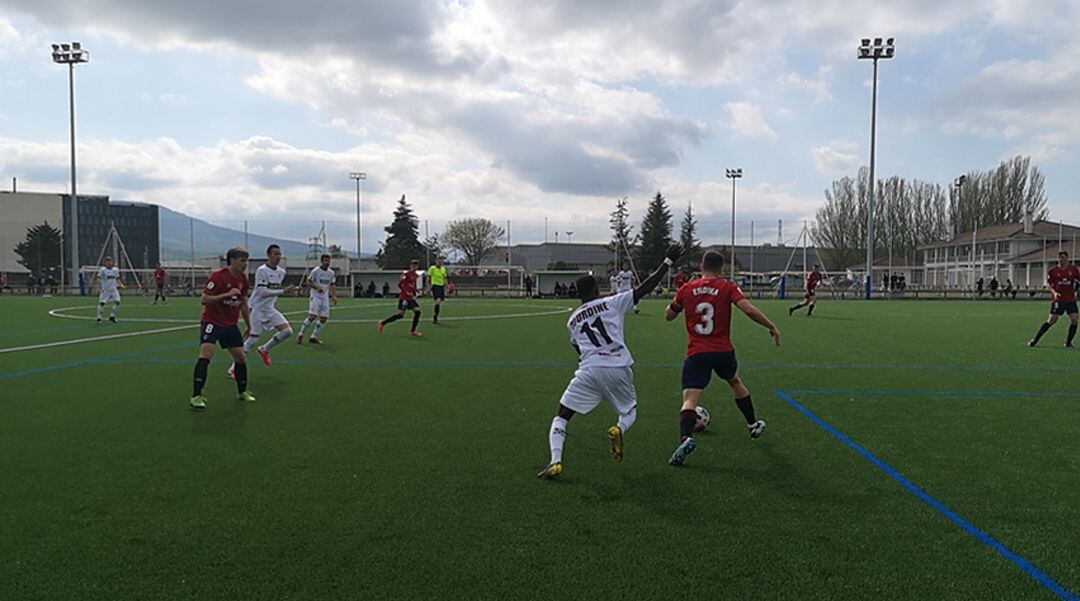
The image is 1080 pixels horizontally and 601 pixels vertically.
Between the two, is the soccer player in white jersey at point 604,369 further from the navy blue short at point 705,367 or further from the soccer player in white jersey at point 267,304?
the soccer player in white jersey at point 267,304

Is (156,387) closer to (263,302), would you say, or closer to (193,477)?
(263,302)

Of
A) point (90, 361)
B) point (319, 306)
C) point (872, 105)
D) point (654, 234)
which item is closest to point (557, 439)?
point (90, 361)

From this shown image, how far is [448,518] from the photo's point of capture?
433cm

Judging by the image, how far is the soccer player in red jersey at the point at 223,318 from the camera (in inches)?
311

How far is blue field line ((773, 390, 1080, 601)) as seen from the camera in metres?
3.41

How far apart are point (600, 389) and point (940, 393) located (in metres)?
6.12

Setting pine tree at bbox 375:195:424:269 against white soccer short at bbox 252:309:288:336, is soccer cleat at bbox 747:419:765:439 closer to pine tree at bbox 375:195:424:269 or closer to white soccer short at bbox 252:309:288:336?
white soccer short at bbox 252:309:288:336

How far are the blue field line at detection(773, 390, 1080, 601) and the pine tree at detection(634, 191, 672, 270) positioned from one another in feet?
212

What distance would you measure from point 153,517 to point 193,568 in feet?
3.24

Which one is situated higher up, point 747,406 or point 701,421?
point 747,406

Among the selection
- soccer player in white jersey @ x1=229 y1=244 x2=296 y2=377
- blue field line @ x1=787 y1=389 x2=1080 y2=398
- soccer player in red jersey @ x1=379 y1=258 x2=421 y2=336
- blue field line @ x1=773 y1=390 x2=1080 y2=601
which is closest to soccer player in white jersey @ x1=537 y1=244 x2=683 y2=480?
blue field line @ x1=773 y1=390 x2=1080 y2=601

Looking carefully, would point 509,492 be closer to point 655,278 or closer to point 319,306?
point 655,278

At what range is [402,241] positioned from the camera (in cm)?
7894

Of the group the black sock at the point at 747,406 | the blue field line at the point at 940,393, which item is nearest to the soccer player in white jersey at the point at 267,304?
the black sock at the point at 747,406
